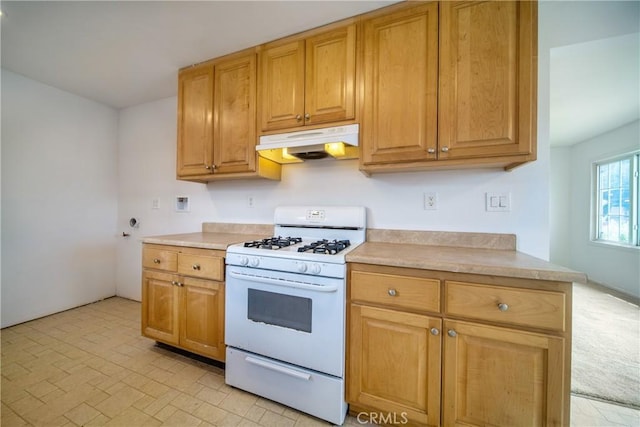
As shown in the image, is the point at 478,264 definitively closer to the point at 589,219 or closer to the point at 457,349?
the point at 457,349

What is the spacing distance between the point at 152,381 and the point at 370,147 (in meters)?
2.11

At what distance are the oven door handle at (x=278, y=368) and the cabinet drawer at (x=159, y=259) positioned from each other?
883 millimetres

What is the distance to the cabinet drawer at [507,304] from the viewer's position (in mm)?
971

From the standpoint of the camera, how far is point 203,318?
169 centimetres

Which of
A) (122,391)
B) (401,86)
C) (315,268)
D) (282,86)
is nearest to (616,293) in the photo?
(401,86)

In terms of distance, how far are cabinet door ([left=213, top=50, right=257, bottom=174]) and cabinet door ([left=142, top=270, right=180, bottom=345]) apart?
96cm

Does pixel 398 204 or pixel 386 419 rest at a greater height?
pixel 398 204

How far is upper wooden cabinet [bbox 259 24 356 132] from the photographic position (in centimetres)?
158

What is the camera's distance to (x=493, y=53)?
4.22ft

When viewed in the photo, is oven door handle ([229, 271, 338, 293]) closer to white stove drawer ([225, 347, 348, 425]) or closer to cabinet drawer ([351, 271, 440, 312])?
cabinet drawer ([351, 271, 440, 312])

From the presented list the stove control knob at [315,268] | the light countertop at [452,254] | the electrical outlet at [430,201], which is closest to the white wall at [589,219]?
the light countertop at [452,254]

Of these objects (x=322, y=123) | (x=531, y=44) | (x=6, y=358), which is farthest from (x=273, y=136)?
(x=6, y=358)

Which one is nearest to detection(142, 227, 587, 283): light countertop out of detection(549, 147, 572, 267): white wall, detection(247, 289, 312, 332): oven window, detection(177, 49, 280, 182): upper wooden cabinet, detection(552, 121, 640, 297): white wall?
detection(247, 289, 312, 332): oven window

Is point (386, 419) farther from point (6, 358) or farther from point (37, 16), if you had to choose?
point (37, 16)
